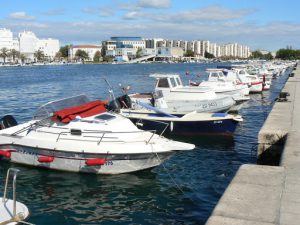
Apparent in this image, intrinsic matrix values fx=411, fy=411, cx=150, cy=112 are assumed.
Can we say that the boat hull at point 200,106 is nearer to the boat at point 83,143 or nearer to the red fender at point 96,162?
the boat at point 83,143

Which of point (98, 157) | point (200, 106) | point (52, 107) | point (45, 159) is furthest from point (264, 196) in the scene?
point (200, 106)

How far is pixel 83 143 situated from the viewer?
43.9ft

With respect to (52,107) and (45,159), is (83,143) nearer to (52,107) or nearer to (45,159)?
(45,159)

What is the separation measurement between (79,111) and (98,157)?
2053 millimetres

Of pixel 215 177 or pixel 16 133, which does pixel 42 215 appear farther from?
pixel 215 177

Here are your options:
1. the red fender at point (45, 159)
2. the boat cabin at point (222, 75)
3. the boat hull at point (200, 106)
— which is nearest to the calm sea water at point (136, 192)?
the red fender at point (45, 159)

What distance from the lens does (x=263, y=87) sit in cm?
4372

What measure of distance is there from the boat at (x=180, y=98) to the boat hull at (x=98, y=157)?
8916mm

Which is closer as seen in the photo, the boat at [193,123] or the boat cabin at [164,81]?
the boat at [193,123]

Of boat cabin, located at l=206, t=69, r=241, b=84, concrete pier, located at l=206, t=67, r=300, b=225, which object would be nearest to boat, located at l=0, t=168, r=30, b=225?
concrete pier, located at l=206, t=67, r=300, b=225

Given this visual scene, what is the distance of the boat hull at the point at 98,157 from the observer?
43.3 ft

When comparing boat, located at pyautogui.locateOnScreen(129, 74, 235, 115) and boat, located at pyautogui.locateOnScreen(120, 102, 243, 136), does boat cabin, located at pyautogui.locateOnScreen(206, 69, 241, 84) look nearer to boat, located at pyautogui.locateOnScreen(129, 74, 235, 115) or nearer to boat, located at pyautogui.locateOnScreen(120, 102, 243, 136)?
boat, located at pyautogui.locateOnScreen(129, 74, 235, 115)

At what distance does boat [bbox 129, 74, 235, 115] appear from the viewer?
22953 millimetres

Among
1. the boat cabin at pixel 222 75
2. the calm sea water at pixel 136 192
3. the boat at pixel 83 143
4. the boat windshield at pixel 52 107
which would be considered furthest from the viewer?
the boat cabin at pixel 222 75
